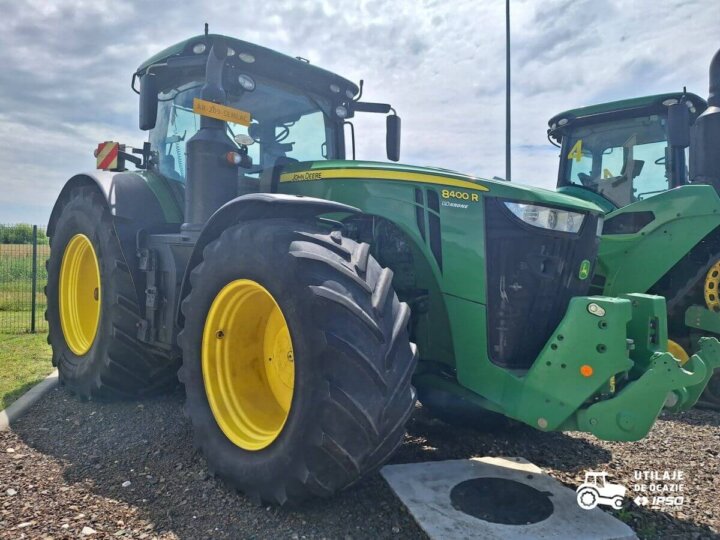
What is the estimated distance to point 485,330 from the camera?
296cm

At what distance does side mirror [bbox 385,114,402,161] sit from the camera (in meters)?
4.77

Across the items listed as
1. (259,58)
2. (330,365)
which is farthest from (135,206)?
(330,365)

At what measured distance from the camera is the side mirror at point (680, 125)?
16.4 ft

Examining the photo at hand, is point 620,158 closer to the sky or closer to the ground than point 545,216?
closer to the sky

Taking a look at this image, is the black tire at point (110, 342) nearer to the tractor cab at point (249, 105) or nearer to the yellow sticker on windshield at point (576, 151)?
the tractor cab at point (249, 105)

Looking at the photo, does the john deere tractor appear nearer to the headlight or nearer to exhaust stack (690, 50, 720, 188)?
the headlight

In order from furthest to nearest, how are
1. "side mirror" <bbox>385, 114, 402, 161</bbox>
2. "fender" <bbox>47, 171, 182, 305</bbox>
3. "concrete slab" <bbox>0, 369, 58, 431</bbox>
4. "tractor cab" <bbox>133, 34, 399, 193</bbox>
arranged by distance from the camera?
"side mirror" <bbox>385, 114, 402, 161</bbox> → "fender" <bbox>47, 171, 182, 305</bbox> → "concrete slab" <bbox>0, 369, 58, 431</bbox> → "tractor cab" <bbox>133, 34, 399, 193</bbox>

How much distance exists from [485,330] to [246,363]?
1.36 m

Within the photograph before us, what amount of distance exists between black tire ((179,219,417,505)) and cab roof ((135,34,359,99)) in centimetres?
183

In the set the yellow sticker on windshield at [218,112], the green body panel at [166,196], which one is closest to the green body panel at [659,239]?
the yellow sticker on windshield at [218,112]

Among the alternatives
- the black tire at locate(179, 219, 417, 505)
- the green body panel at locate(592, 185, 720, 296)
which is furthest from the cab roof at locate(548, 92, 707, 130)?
the black tire at locate(179, 219, 417, 505)

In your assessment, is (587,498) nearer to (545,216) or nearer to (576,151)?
(545,216)

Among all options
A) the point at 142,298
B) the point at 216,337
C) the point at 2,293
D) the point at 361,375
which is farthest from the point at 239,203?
the point at 2,293

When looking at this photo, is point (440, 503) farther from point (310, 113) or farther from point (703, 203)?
point (703, 203)
